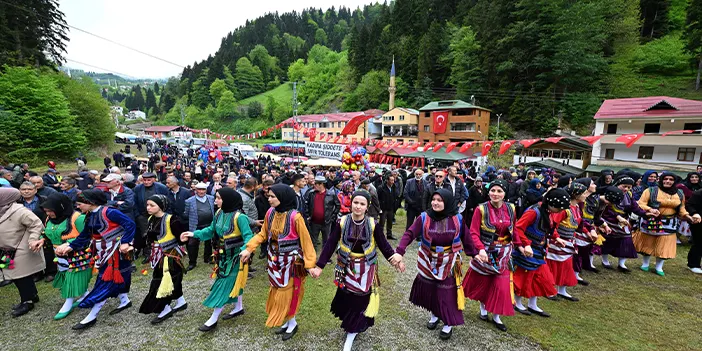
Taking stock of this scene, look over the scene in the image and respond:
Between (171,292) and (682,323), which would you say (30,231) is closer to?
(171,292)

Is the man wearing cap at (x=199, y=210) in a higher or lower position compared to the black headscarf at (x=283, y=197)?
lower

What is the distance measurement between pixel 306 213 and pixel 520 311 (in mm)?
4548

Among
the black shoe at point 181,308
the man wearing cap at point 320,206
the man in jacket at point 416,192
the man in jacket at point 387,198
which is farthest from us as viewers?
the man in jacket at point 387,198

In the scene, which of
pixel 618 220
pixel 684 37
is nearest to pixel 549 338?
pixel 618 220

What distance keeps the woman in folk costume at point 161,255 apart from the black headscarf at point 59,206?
1367 millimetres

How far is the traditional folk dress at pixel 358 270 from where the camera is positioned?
11.1ft

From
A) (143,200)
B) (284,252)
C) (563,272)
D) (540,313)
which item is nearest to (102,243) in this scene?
(143,200)

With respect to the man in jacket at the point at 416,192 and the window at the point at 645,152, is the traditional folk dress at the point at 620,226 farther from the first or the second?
the window at the point at 645,152

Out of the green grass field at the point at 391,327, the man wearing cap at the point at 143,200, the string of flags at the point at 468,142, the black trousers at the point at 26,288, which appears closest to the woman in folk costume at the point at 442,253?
the green grass field at the point at 391,327

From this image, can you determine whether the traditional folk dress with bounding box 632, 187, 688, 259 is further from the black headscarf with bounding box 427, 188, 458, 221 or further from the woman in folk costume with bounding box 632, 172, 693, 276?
the black headscarf with bounding box 427, 188, 458, 221

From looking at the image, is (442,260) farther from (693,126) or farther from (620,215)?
(693,126)

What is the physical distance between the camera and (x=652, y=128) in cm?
2233

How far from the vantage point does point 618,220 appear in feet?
18.2

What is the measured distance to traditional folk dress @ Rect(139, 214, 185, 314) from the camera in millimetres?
3836
